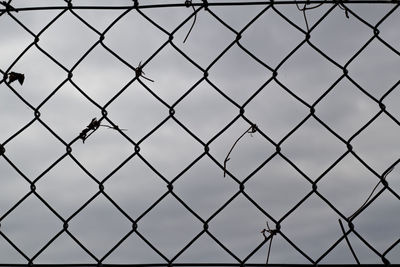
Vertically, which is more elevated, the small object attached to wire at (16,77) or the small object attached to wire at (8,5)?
the small object attached to wire at (8,5)

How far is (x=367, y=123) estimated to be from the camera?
2148 millimetres

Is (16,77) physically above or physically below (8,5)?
below

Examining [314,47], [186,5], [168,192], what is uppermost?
[186,5]

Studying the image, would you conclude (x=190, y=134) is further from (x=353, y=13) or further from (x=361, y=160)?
(x=353, y=13)

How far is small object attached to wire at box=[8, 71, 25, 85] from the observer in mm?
2250

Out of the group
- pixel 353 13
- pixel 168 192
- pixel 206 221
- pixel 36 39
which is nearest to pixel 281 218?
pixel 206 221

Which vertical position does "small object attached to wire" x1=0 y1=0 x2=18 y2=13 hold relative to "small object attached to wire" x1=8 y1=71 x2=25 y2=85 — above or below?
above

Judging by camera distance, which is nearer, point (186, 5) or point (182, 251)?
point (182, 251)

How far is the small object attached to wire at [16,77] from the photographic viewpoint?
2.25m

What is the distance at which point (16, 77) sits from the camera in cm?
226

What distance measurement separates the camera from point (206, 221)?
83.4 inches

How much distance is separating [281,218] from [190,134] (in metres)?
0.44

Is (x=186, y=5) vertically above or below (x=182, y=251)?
above

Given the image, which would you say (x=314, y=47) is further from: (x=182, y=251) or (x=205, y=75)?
(x=182, y=251)
